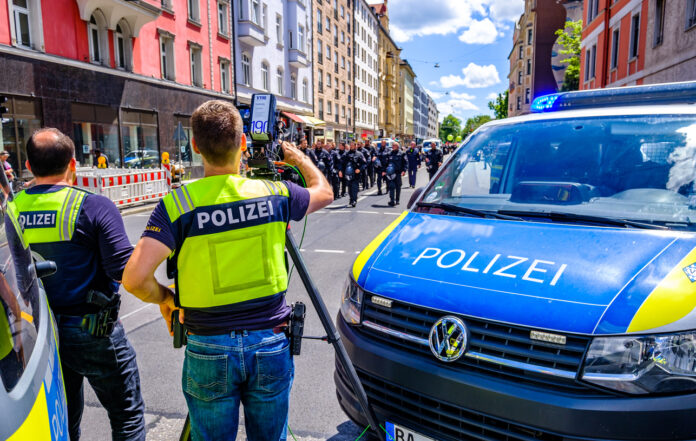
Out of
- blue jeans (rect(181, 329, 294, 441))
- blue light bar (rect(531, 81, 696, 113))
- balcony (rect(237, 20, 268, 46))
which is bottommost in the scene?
blue jeans (rect(181, 329, 294, 441))

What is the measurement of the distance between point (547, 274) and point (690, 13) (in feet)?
55.8

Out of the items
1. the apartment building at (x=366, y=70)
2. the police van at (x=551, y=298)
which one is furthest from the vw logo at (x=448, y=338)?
the apartment building at (x=366, y=70)

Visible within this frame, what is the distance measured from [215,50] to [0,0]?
471 inches

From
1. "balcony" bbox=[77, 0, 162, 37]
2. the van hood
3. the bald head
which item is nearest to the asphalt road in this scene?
the bald head

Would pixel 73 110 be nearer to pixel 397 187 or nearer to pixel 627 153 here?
pixel 397 187

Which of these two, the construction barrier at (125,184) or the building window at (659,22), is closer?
the construction barrier at (125,184)

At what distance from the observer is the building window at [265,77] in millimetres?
30797

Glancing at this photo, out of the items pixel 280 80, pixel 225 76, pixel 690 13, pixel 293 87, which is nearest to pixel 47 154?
pixel 690 13

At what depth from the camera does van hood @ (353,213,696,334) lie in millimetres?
1838

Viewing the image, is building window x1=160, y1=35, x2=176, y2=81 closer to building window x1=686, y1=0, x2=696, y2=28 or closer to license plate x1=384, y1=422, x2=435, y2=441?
building window x1=686, y1=0, x2=696, y2=28

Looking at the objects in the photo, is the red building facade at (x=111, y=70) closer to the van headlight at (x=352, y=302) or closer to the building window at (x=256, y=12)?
the building window at (x=256, y=12)

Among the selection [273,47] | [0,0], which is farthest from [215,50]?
[0,0]

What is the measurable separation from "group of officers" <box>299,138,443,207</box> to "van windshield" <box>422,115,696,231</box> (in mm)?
9618

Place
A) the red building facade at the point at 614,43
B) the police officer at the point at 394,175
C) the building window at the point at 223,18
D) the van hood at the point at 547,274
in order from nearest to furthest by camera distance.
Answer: the van hood at the point at 547,274 < the police officer at the point at 394,175 < the red building facade at the point at 614,43 < the building window at the point at 223,18
